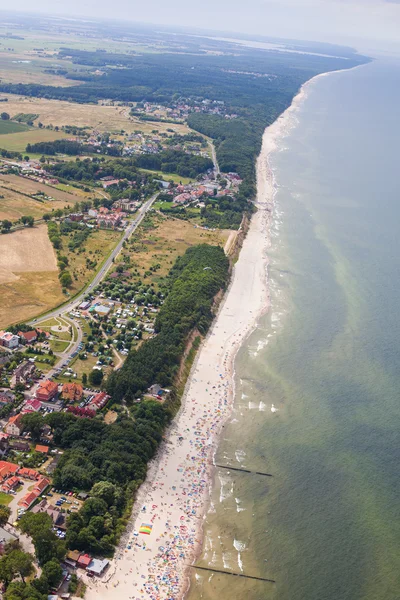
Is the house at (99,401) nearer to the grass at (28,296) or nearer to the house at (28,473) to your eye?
the house at (28,473)

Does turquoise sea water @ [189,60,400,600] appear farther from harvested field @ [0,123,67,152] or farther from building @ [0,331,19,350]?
harvested field @ [0,123,67,152]

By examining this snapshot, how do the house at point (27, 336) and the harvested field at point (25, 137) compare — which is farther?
the harvested field at point (25, 137)

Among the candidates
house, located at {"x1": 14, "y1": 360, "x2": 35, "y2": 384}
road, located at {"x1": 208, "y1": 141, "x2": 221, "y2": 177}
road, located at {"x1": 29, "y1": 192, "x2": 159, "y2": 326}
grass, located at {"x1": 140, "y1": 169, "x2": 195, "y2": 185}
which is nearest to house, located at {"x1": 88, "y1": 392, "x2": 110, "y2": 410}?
house, located at {"x1": 14, "y1": 360, "x2": 35, "y2": 384}

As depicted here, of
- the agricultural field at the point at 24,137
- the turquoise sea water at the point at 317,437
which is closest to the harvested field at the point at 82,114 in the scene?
the agricultural field at the point at 24,137

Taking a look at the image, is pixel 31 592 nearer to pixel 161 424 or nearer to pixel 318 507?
pixel 161 424

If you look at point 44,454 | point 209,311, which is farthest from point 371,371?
point 44,454
